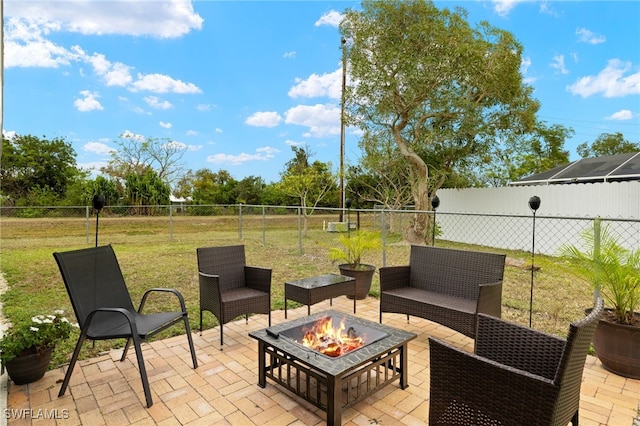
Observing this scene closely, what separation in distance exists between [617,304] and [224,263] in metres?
3.46

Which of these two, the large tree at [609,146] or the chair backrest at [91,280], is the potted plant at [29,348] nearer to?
the chair backrest at [91,280]

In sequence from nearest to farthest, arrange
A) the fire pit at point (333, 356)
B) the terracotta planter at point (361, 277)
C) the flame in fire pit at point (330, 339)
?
the fire pit at point (333, 356) < the flame in fire pit at point (330, 339) < the terracotta planter at point (361, 277)

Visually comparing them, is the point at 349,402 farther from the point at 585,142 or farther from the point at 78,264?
the point at 585,142

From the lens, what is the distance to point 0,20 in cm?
166

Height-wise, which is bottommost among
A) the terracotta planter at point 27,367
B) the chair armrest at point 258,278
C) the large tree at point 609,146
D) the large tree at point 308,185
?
the terracotta planter at point 27,367

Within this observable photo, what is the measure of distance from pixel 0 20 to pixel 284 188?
1213cm

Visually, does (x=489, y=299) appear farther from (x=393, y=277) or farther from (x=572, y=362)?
(x=572, y=362)

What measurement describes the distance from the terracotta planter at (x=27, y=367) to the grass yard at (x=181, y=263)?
11.6 inches

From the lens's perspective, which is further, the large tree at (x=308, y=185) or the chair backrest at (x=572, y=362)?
the large tree at (x=308, y=185)

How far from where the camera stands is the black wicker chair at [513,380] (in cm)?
138

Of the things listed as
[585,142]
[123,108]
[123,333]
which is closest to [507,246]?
[123,333]

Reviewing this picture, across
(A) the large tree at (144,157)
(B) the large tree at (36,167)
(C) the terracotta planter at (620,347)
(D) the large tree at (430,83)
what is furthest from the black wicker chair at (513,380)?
(A) the large tree at (144,157)

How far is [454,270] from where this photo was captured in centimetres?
340

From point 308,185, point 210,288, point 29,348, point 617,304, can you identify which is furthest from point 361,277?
point 308,185
